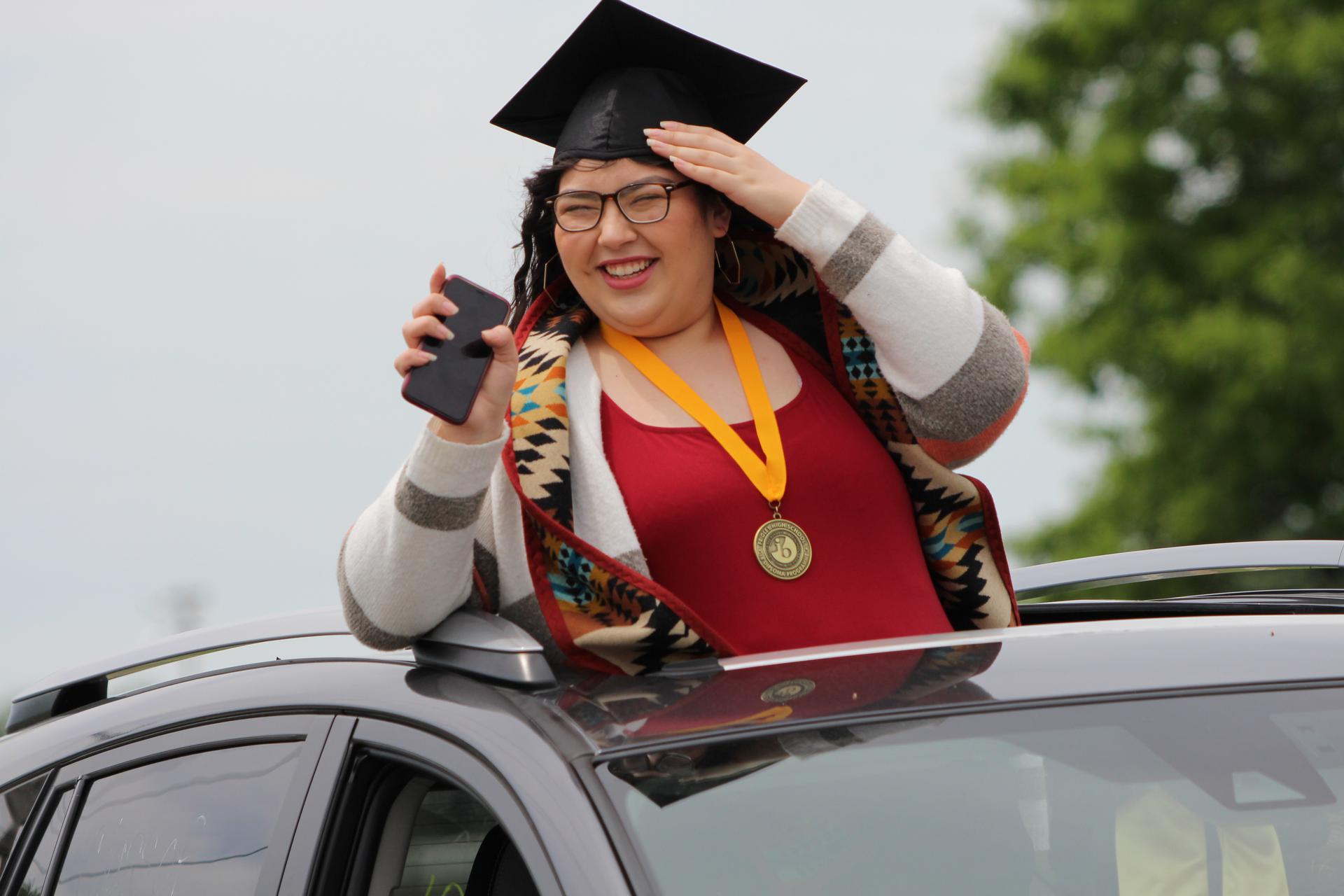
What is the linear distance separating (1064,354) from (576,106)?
12.2 metres

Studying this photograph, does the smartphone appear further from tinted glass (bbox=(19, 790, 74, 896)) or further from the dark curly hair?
tinted glass (bbox=(19, 790, 74, 896))

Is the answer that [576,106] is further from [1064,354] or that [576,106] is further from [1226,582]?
[1064,354]

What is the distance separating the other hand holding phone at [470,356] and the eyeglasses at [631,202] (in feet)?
1.28

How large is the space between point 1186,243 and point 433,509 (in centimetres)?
1292

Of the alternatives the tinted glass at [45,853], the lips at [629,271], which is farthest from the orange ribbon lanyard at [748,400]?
the tinted glass at [45,853]

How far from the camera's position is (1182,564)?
2926 mm

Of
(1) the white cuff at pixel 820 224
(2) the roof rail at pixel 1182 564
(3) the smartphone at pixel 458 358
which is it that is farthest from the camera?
(2) the roof rail at pixel 1182 564

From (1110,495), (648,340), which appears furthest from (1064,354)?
(648,340)

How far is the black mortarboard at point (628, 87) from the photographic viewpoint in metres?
2.62

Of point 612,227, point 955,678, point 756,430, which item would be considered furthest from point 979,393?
point 955,678

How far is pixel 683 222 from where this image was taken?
263 cm

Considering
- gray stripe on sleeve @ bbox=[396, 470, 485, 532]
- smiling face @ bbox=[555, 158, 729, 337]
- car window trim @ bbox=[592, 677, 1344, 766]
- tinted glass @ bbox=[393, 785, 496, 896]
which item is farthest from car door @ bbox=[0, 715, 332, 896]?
smiling face @ bbox=[555, 158, 729, 337]

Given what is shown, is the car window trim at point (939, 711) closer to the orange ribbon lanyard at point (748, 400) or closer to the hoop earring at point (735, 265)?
the orange ribbon lanyard at point (748, 400)

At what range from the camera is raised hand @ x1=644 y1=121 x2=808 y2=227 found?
2.46 metres
